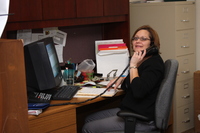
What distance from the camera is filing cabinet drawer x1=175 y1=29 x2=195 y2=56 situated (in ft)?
10.6

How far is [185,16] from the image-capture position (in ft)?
10.7

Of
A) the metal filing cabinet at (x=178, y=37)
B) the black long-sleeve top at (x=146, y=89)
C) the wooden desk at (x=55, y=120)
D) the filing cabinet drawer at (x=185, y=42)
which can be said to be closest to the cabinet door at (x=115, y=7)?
the metal filing cabinet at (x=178, y=37)

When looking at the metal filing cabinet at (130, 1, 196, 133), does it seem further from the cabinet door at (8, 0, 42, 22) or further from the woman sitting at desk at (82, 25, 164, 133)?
the cabinet door at (8, 0, 42, 22)

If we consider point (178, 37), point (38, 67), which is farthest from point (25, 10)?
point (178, 37)

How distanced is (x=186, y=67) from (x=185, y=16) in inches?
20.2

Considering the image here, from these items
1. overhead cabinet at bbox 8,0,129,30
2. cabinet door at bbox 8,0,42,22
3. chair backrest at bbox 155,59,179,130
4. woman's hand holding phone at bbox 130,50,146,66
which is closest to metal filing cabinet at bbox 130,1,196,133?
overhead cabinet at bbox 8,0,129,30

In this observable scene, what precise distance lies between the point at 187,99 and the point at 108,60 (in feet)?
3.48

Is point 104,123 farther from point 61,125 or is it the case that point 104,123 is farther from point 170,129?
point 170,129

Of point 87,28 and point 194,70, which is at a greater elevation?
point 87,28

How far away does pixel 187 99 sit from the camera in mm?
3455

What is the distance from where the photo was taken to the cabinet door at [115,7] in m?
2.88

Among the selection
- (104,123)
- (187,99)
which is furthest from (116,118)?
(187,99)

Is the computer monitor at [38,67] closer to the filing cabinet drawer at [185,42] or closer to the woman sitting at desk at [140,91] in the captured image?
the woman sitting at desk at [140,91]

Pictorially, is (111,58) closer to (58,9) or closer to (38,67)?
(58,9)
